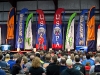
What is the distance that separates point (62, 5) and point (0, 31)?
16.9 feet

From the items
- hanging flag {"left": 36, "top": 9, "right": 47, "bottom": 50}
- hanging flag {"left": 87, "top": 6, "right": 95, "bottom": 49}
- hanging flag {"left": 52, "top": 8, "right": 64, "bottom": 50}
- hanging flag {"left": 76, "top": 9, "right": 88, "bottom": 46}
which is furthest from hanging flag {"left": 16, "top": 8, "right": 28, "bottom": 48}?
hanging flag {"left": 87, "top": 6, "right": 95, "bottom": 49}

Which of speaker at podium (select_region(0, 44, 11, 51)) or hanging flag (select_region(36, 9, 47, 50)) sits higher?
hanging flag (select_region(36, 9, 47, 50))

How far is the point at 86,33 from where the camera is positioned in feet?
58.2

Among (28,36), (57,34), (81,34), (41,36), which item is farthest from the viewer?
(28,36)

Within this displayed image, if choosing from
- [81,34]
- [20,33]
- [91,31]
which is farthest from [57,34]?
[20,33]

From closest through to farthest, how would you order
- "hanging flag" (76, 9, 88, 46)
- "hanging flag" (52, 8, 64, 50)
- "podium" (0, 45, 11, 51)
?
"hanging flag" (76, 9, 88, 46) → "hanging flag" (52, 8, 64, 50) → "podium" (0, 45, 11, 51)

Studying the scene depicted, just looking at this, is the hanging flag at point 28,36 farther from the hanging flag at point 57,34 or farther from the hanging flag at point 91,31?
the hanging flag at point 91,31

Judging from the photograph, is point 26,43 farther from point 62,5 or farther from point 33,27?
point 62,5

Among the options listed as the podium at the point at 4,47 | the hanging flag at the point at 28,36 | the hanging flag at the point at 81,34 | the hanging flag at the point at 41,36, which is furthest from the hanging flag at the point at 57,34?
the podium at the point at 4,47

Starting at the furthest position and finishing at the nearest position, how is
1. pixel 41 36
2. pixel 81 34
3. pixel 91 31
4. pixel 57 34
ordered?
pixel 41 36, pixel 57 34, pixel 81 34, pixel 91 31

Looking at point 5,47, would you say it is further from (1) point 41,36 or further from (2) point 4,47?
(1) point 41,36

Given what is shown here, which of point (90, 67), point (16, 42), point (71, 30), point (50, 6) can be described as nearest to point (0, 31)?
point (16, 42)

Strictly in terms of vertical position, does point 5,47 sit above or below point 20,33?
below

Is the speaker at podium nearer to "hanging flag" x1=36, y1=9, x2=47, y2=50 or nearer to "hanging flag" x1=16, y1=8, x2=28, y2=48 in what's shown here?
"hanging flag" x1=16, y1=8, x2=28, y2=48
